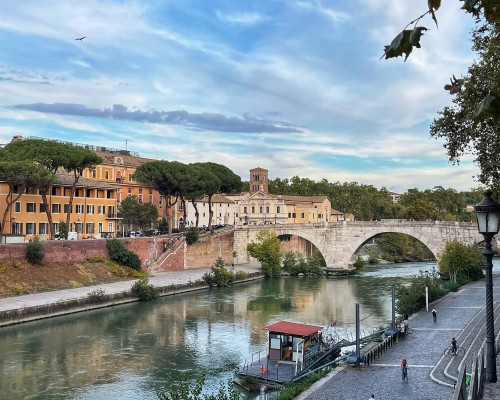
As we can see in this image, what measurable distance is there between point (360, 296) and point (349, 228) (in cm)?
1702

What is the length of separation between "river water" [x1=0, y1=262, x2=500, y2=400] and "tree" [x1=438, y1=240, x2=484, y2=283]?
5.06 m

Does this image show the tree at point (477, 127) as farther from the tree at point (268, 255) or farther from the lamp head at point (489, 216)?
the tree at point (268, 255)

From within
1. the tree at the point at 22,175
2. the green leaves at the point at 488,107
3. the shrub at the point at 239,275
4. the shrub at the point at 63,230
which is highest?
the tree at the point at 22,175

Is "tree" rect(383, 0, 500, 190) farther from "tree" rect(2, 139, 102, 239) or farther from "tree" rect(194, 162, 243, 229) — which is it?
"tree" rect(194, 162, 243, 229)

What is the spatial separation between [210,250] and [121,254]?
14.0 metres

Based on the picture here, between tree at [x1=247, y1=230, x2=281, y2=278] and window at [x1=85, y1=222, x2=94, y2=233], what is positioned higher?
window at [x1=85, y1=222, x2=94, y2=233]

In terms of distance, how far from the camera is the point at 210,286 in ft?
149

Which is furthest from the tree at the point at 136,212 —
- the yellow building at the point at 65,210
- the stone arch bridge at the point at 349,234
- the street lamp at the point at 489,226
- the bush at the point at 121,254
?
the street lamp at the point at 489,226

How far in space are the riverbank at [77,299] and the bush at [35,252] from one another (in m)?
3.03

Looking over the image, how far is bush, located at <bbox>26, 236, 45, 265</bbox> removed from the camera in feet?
125

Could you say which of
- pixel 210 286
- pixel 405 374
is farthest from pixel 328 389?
pixel 210 286

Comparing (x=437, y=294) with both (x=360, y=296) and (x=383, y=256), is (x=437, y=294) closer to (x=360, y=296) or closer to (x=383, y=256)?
(x=360, y=296)

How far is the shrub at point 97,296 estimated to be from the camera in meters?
34.5

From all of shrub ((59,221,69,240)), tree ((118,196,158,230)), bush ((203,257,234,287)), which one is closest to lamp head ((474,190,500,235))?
bush ((203,257,234,287))
